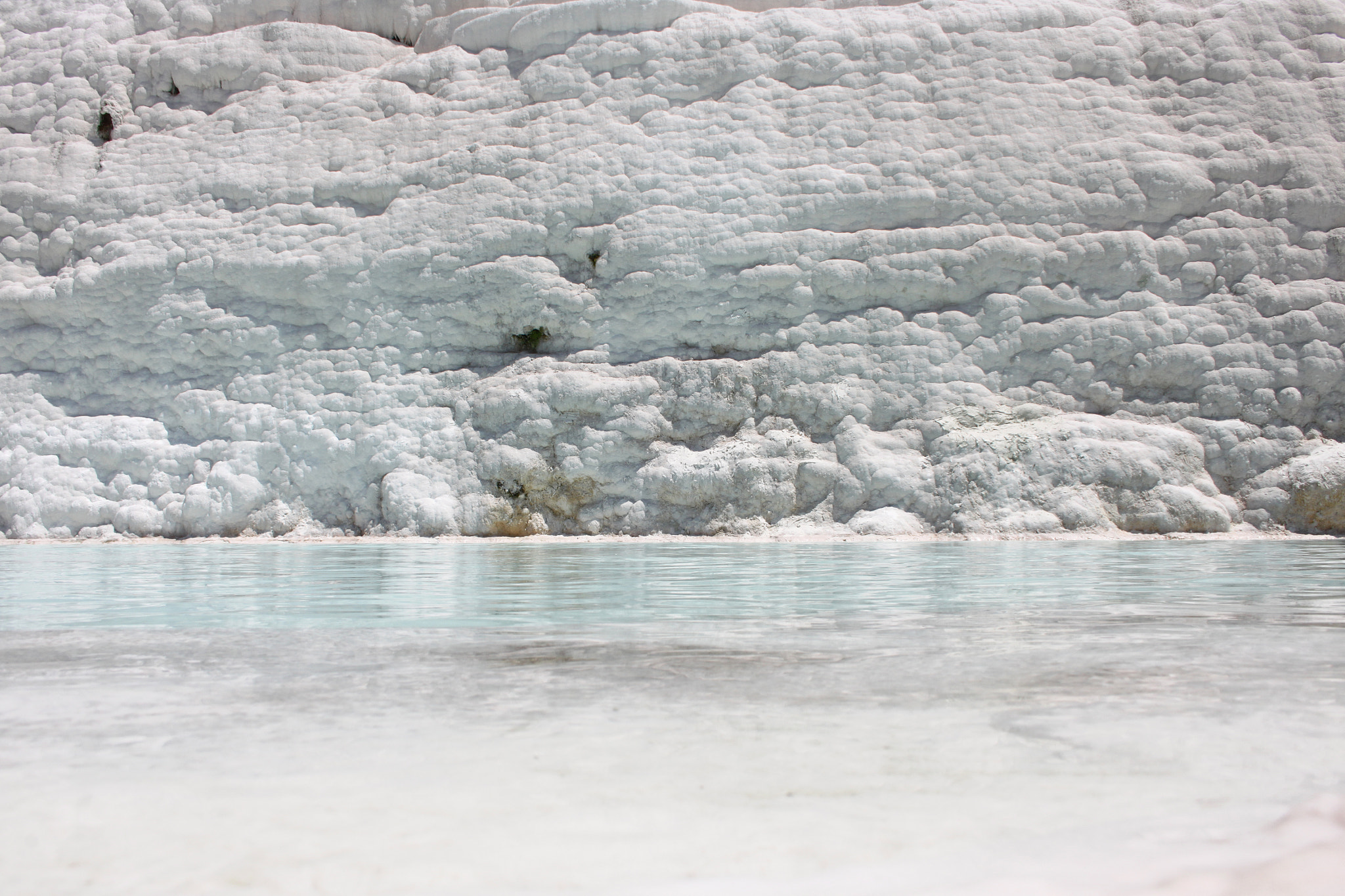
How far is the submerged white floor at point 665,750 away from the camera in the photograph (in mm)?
601

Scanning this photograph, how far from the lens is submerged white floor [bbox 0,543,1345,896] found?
1.97 ft

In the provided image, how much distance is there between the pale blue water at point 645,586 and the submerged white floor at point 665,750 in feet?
0.17

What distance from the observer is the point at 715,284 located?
7043 mm

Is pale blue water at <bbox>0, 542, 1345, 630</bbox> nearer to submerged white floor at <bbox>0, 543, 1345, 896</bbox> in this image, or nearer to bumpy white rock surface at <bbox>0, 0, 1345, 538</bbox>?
submerged white floor at <bbox>0, 543, 1345, 896</bbox>

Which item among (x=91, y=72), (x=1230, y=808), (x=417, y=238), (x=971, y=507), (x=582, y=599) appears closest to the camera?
(x=1230, y=808)

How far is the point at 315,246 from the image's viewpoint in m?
7.48

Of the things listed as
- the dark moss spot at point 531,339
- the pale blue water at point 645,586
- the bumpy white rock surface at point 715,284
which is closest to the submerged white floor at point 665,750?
the pale blue water at point 645,586

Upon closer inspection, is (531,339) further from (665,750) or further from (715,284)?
(665,750)

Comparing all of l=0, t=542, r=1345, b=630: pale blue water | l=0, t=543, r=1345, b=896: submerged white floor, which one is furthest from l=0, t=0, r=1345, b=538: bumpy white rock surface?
l=0, t=543, r=1345, b=896: submerged white floor

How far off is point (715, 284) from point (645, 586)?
4.55m

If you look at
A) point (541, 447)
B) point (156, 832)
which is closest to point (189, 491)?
point (541, 447)

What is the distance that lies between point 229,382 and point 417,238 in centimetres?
171

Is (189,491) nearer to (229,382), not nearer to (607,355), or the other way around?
(229,382)

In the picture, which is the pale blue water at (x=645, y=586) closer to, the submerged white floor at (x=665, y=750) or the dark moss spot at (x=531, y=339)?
the submerged white floor at (x=665, y=750)
